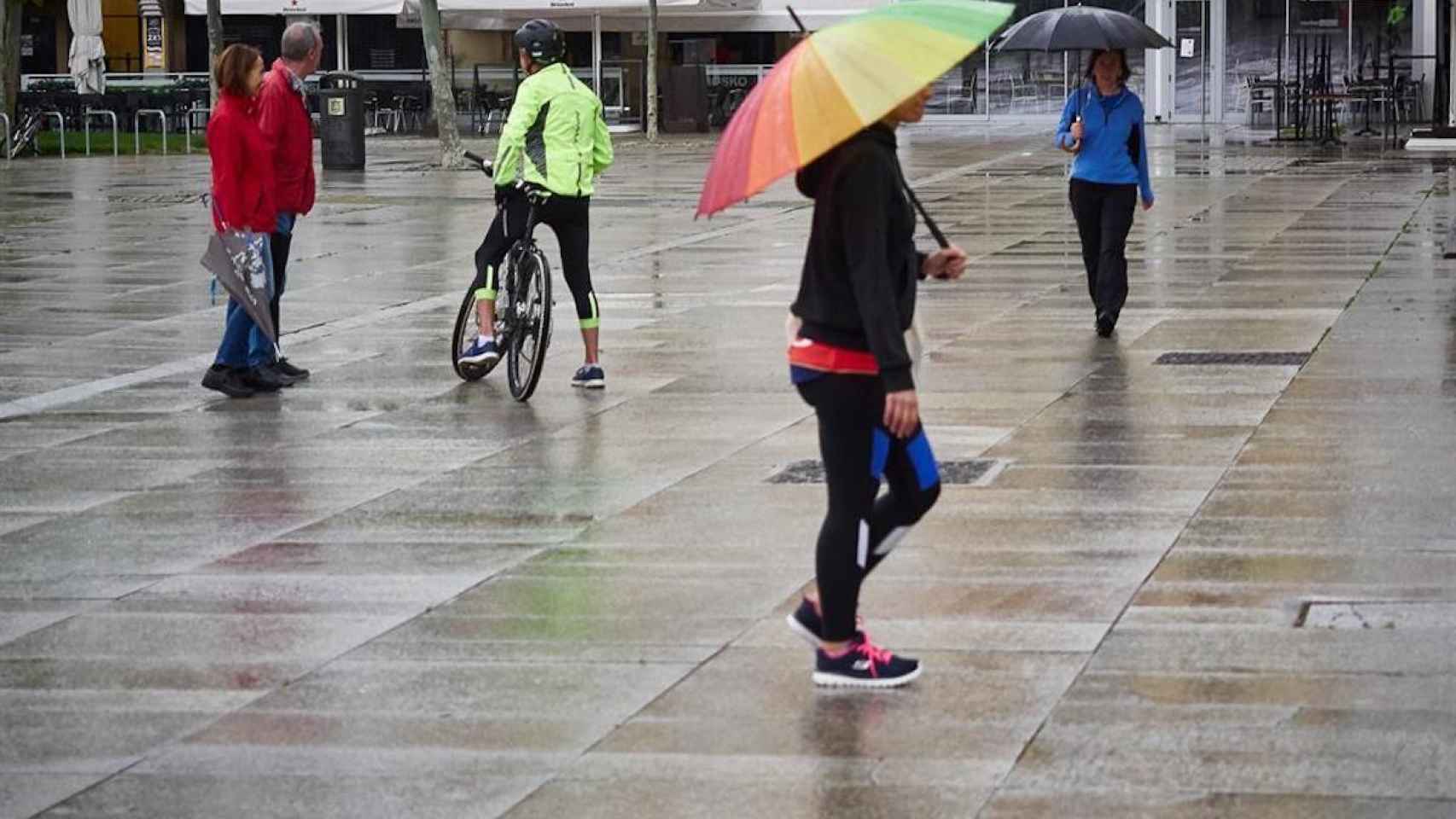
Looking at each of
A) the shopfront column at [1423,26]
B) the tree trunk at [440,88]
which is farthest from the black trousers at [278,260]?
the shopfront column at [1423,26]

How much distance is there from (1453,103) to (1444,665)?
Answer: 98.8 ft

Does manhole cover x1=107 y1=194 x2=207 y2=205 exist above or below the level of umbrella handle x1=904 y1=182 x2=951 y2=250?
below

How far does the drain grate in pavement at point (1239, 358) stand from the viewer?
1327cm

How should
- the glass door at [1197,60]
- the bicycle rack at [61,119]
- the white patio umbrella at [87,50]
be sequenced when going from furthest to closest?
1. the glass door at [1197,60]
2. the white patio umbrella at [87,50]
3. the bicycle rack at [61,119]

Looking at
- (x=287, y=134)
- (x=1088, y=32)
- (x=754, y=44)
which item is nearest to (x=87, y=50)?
(x=754, y=44)

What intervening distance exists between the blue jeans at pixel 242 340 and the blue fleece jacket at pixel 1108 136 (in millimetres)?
4669

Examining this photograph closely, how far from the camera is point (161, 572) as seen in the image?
8594 millimetres

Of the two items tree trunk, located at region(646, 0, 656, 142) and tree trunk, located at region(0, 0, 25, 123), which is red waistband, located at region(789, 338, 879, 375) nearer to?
tree trunk, located at region(0, 0, 25, 123)

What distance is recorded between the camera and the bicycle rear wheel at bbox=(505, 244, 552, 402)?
12.6 meters

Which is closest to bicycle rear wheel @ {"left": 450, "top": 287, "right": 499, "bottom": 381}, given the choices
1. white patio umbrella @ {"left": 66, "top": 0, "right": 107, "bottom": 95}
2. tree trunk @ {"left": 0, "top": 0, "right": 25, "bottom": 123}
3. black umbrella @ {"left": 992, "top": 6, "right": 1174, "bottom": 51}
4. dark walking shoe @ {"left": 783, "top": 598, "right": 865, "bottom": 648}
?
black umbrella @ {"left": 992, "top": 6, "right": 1174, "bottom": 51}

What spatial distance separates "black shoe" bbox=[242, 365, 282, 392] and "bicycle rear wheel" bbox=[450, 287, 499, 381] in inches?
35.9

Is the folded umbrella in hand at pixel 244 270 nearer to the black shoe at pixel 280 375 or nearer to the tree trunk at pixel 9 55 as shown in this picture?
the black shoe at pixel 280 375

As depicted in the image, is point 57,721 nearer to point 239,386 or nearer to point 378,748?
point 378,748

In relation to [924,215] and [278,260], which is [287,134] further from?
[924,215]
